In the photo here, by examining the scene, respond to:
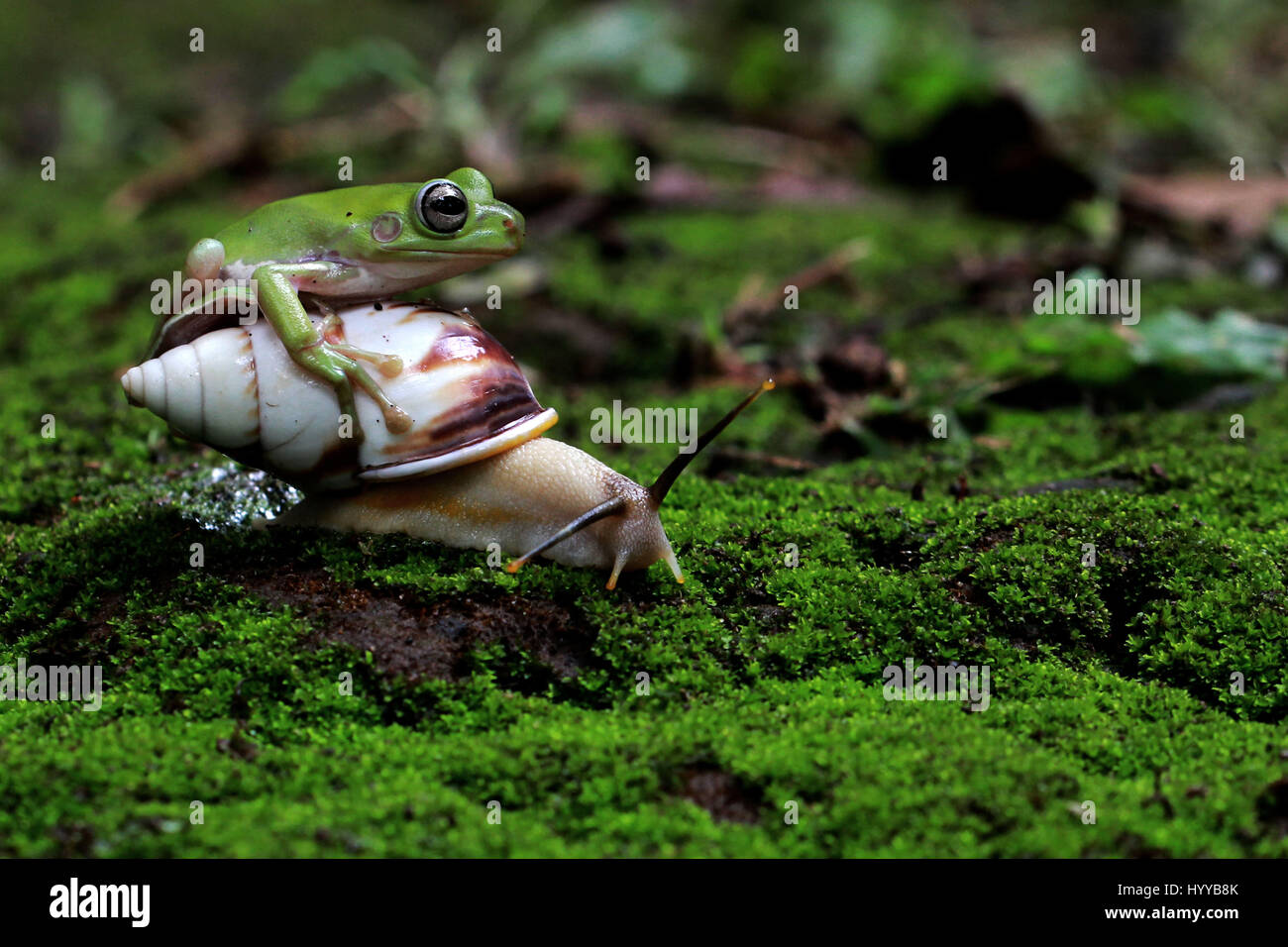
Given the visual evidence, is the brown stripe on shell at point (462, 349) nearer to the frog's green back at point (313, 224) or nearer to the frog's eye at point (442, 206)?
the frog's eye at point (442, 206)

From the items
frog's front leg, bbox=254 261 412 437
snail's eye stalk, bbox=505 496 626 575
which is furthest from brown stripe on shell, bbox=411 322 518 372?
snail's eye stalk, bbox=505 496 626 575

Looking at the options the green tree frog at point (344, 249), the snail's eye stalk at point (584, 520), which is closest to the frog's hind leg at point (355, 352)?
the green tree frog at point (344, 249)

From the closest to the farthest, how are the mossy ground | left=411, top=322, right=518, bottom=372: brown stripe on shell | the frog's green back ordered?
1. the mossy ground
2. left=411, top=322, right=518, bottom=372: brown stripe on shell
3. the frog's green back

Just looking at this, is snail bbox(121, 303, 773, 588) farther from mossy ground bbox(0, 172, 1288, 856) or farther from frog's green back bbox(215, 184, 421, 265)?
frog's green back bbox(215, 184, 421, 265)

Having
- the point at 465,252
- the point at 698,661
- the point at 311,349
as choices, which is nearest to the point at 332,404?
the point at 311,349

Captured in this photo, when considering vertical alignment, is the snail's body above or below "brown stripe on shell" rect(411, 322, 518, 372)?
below

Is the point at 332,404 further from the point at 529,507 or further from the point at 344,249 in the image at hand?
the point at 529,507
